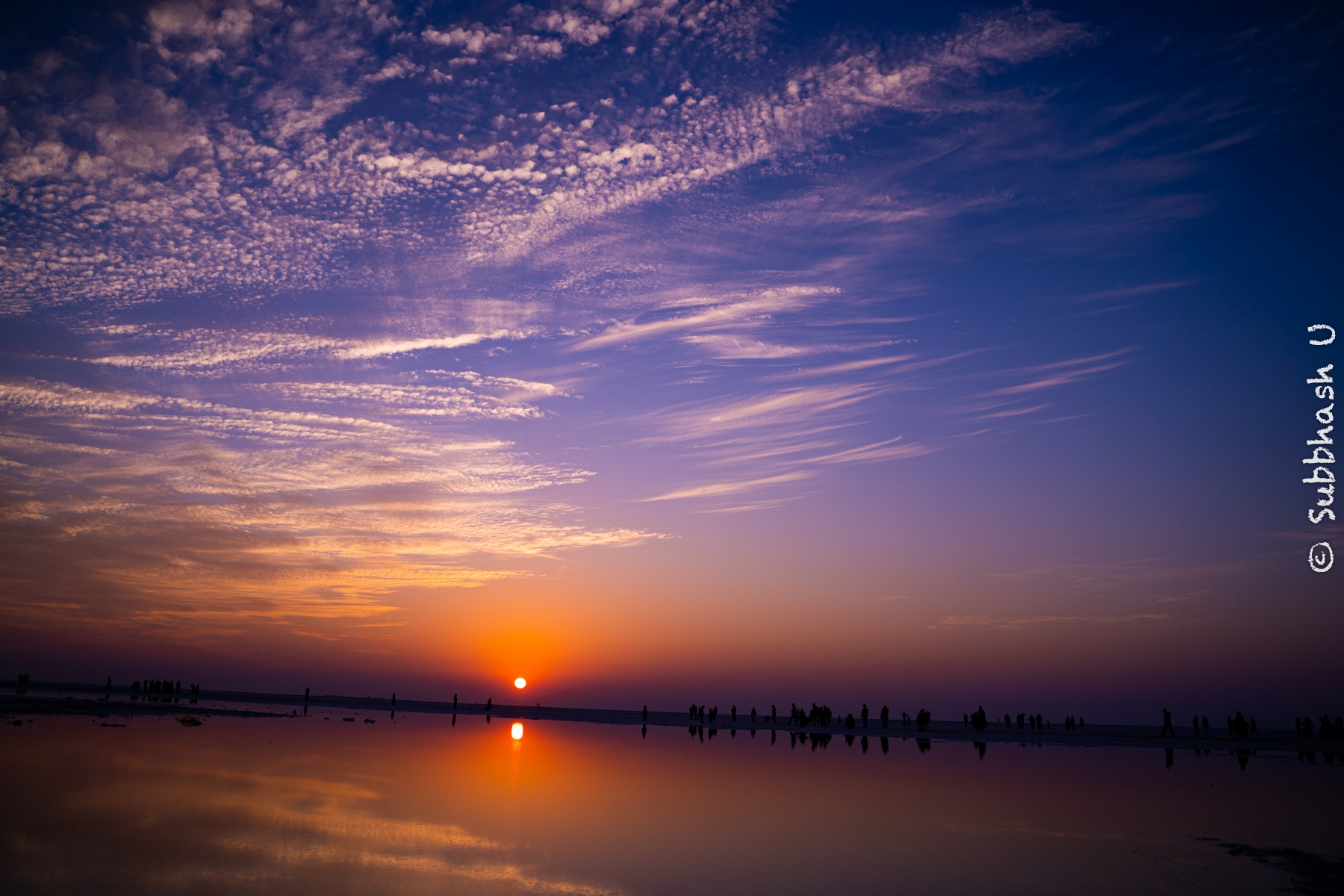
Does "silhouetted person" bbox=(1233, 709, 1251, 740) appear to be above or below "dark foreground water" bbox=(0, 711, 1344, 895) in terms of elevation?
below

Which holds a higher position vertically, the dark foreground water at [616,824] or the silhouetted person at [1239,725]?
the dark foreground water at [616,824]

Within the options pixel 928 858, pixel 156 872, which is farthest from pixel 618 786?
pixel 156 872

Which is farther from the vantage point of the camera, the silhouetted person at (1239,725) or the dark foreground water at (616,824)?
the silhouetted person at (1239,725)

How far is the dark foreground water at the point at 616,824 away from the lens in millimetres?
14180

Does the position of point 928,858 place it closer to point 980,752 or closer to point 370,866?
point 370,866

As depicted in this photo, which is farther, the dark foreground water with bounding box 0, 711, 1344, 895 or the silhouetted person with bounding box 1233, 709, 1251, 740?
the silhouetted person with bounding box 1233, 709, 1251, 740

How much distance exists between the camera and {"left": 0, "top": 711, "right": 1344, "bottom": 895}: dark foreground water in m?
14.2

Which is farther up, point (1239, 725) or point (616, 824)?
point (616, 824)

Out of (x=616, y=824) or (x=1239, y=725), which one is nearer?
(x=616, y=824)

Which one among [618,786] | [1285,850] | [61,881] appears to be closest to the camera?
[61,881]

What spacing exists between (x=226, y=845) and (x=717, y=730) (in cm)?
5631

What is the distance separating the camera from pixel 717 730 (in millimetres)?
68188

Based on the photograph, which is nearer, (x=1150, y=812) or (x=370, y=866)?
(x=370, y=866)

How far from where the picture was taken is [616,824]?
19.3 meters
